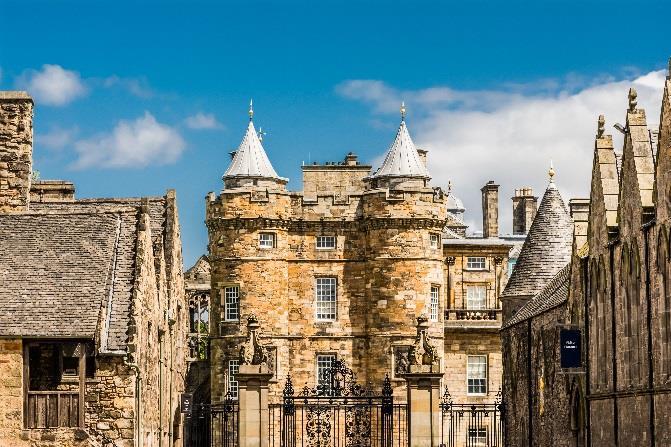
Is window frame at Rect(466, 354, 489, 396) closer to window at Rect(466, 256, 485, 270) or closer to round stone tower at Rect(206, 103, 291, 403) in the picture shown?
window at Rect(466, 256, 485, 270)

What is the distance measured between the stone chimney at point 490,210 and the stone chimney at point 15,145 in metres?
43.2

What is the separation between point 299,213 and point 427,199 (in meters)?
5.76

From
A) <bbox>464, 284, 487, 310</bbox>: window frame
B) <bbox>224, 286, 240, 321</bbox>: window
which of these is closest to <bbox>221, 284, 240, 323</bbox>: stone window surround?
<bbox>224, 286, 240, 321</bbox>: window

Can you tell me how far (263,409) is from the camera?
46.6 m

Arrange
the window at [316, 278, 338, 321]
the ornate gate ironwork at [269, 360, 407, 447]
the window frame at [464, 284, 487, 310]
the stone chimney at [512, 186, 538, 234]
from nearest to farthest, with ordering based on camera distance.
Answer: the ornate gate ironwork at [269, 360, 407, 447]
the window at [316, 278, 338, 321]
the window frame at [464, 284, 487, 310]
the stone chimney at [512, 186, 538, 234]

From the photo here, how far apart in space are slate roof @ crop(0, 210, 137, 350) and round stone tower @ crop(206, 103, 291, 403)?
31376 millimetres

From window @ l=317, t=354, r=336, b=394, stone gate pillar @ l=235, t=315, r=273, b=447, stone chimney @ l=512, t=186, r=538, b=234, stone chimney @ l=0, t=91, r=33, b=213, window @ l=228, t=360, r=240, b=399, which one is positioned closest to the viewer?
stone chimney @ l=0, t=91, r=33, b=213

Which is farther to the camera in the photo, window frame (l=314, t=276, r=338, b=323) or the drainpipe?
window frame (l=314, t=276, r=338, b=323)

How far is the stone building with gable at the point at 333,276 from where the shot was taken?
2948 inches

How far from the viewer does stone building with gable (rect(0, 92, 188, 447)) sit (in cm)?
3725

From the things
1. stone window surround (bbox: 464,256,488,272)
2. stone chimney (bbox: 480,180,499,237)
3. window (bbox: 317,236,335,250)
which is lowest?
stone window surround (bbox: 464,256,488,272)

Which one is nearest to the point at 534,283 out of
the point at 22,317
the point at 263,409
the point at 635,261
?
the point at 263,409

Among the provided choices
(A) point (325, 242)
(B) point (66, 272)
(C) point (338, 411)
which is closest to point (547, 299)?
(C) point (338, 411)

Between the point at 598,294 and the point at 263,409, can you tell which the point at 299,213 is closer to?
the point at 263,409
